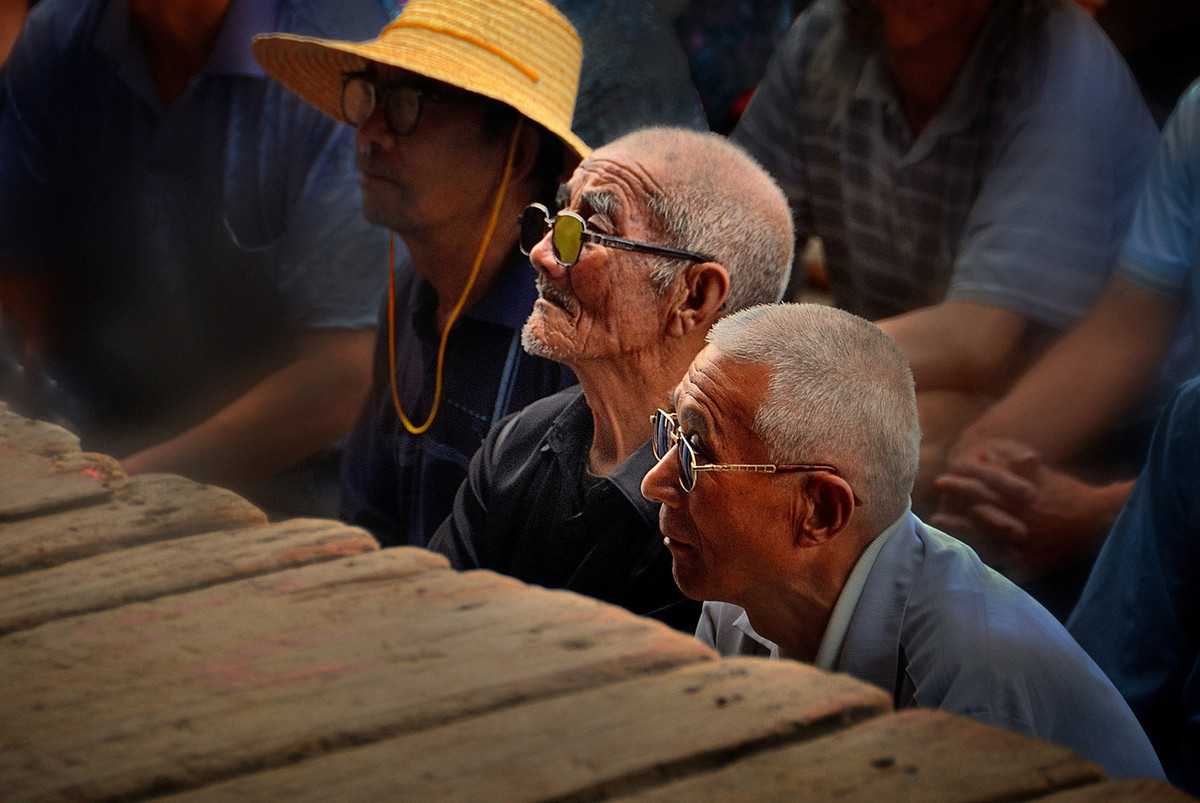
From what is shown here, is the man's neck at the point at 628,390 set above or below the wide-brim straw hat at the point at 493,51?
below

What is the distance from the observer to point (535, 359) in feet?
7.70

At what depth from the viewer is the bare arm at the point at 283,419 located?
2.80 meters

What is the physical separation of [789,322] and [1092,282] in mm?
784

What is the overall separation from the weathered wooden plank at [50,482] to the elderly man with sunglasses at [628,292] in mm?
745

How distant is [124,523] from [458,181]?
132cm

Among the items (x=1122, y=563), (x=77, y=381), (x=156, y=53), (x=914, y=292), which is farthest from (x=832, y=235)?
(x=77, y=381)

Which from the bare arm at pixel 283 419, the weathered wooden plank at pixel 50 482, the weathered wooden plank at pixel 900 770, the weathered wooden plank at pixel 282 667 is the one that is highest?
the weathered wooden plank at pixel 900 770

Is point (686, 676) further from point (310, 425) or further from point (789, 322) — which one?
point (310, 425)

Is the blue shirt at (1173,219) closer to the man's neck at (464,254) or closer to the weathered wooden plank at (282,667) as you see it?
the man's neck at (464,254)

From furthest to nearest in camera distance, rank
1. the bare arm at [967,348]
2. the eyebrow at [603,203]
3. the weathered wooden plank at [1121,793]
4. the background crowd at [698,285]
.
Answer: the bare arm at [967,348] → the eyebrow at [603,203] → the background crowd at [698,285] → the weathered wooden plank at [1121,793]

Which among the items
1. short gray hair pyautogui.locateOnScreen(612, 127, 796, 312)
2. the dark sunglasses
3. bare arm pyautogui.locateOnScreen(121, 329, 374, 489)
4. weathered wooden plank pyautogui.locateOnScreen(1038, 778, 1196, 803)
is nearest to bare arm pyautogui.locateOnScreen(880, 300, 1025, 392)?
short gray hair pyautogui.locateOnScreen(612, 127, 796, 312)

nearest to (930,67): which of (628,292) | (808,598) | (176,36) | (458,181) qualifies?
(628,292)

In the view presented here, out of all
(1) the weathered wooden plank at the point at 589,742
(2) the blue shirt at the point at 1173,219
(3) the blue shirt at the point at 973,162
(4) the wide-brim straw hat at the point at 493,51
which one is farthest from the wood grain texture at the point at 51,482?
(2) the blue shirt at the point at 1173,219

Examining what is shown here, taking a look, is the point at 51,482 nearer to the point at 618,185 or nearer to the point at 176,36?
the point at 618,185
